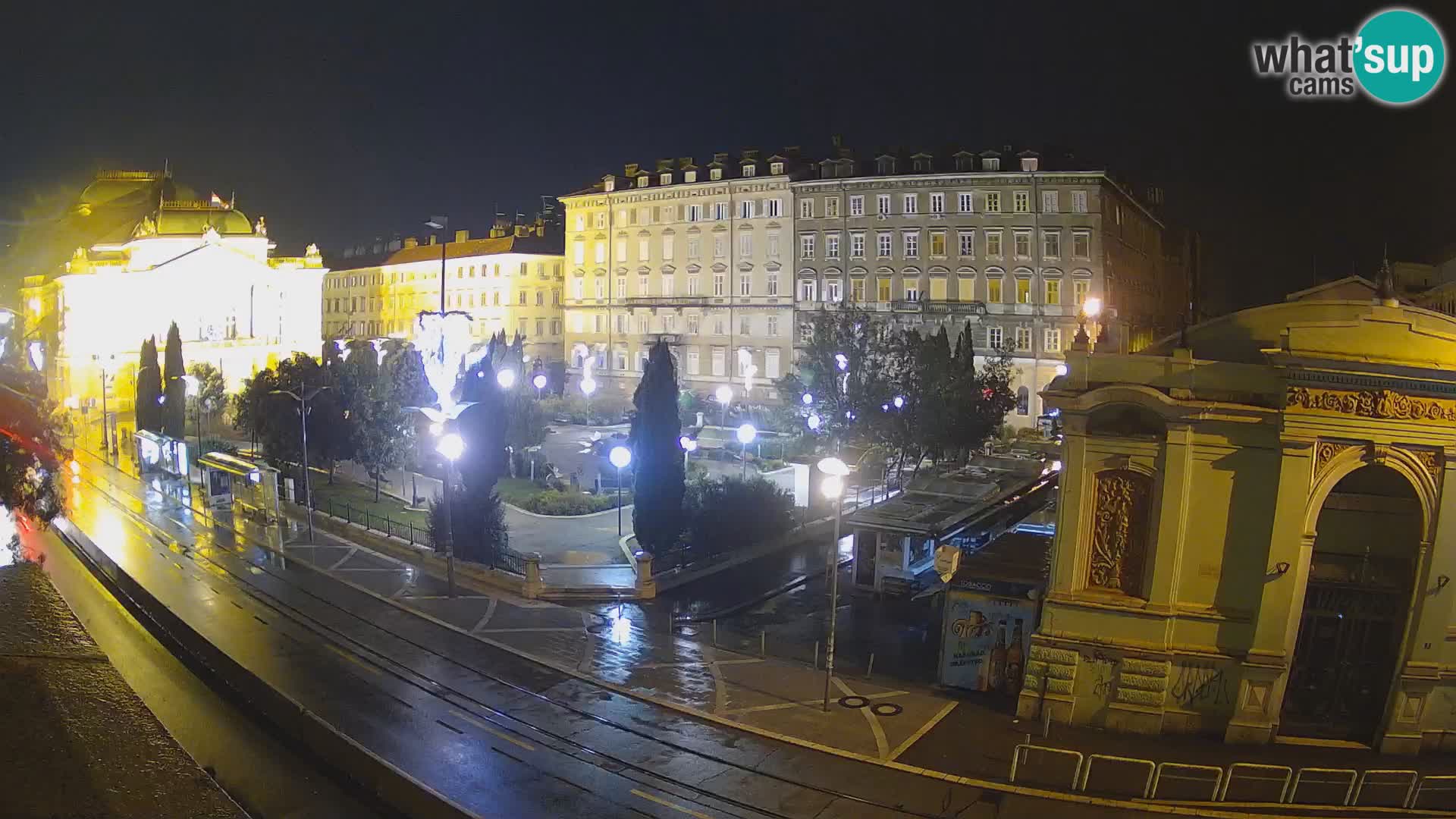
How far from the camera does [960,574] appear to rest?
18969 mm

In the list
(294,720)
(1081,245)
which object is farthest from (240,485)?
(1081,245)

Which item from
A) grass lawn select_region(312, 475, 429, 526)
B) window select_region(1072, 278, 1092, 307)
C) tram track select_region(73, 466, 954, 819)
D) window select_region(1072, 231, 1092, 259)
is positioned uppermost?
window select_region(1072, 231, 1092, 259)

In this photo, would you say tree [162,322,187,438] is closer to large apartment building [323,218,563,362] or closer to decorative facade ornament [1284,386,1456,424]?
large apartment building [323,218,563,362]

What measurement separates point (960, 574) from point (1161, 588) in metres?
3.92

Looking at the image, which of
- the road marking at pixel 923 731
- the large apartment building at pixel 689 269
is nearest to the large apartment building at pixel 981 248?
the large apartment building at pixel 689 269

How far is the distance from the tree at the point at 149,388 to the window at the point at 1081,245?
5018cm

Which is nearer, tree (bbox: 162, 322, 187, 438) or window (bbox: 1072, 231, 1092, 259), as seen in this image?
tree (bbox: 162, 322, 187, 438)

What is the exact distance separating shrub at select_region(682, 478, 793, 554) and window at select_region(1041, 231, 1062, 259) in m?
30.0

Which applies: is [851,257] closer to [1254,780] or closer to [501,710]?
[501,710]

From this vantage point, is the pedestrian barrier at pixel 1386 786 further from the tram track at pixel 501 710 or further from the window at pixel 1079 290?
the window at pixel 1079 290

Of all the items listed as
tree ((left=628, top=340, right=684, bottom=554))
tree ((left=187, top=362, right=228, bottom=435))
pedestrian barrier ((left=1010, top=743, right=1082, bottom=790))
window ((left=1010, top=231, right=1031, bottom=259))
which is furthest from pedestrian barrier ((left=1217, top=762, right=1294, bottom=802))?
tree ((left=187, top=362, right=228, bottom=435))

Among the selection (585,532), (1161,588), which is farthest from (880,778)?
(585,532)

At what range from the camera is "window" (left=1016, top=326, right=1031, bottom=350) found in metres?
55.8

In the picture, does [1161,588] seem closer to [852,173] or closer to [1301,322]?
[1301,322]
